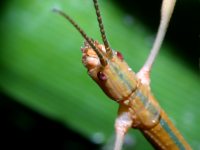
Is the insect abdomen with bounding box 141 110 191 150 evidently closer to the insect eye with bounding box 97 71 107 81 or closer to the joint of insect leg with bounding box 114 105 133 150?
the joint of insect leg with bounding box 114 105 133 150

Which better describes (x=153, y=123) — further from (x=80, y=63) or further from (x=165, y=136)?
(x=80, y=63)

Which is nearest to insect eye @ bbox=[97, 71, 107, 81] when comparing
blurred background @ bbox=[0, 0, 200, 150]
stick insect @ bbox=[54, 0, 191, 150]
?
stick insect @ bbox=[54, 0, 191, 150]

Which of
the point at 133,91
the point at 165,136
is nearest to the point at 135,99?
the point at 133,91

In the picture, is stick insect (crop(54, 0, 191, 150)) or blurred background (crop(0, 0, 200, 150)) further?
blurred background (crop(0, 0, 200, 150))

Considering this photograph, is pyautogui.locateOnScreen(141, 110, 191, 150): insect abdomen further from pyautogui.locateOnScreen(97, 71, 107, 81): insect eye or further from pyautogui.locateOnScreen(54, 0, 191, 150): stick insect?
pyautogui.locateOnScreen(97, 71, 107, 81): insect eye

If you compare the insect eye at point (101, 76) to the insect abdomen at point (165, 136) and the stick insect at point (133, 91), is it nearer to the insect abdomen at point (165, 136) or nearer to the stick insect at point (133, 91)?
the stick insect at point (133, 91)

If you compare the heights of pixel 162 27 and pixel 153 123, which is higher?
pixel 162 27

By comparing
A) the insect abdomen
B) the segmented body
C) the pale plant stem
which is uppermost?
the pale plant stem

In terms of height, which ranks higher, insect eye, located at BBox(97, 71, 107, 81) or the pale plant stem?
the pale plant stem
